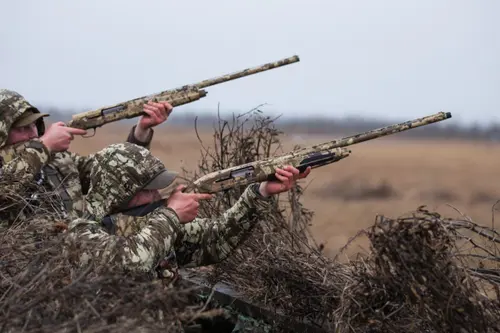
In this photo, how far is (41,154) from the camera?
16.9 ft

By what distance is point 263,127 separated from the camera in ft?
19.9

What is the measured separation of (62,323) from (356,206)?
1612 centimetres

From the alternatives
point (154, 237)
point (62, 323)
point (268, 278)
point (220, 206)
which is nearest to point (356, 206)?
point (220, 206)

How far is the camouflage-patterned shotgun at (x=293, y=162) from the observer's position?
14.5 feet

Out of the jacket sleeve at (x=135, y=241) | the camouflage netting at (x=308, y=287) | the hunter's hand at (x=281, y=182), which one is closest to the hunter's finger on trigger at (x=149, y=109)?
the camouflage netting at (x=308, y=287)

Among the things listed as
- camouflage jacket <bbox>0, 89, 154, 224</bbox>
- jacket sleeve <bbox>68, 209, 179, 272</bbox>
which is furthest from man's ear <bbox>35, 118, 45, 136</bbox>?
jacket sleeve <bbox>68, 209, 179, 272</bbox>

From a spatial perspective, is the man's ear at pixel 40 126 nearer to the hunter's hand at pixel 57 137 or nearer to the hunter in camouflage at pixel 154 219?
the hunter's hand at pixel 57 137

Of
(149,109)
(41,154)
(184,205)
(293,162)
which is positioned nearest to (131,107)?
(149,109)

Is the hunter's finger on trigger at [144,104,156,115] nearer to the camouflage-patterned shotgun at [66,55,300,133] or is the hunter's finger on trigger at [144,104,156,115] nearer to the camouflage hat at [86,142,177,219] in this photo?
the camouflage-patterned shotgun at [66,55,300,133]

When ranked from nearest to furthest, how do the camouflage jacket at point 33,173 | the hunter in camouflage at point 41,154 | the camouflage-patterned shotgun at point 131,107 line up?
the camouflage jacket at point 33,173 → the hunter in camouflage at point 41,154 → the camouflage-patterned shotgun at point 131,107

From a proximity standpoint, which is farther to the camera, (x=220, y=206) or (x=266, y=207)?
(x=220, y=206)

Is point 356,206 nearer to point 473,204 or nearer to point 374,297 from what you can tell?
point 473,204

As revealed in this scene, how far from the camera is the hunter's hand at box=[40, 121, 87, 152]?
5222 millimetres

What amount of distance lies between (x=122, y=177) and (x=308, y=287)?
132 cm
